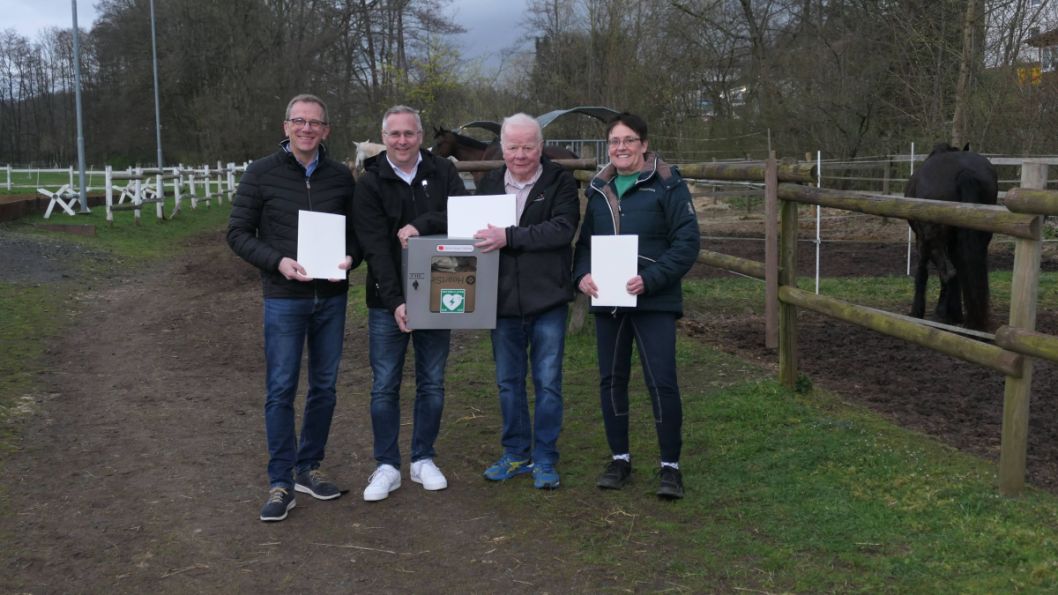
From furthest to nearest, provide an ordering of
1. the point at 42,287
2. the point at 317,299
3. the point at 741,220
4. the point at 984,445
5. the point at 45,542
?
the point at 741,220 → the point at 42,287 → the point at 984,445 → the point at 317,299 → the point at 45,542

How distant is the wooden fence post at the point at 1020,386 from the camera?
157 inches

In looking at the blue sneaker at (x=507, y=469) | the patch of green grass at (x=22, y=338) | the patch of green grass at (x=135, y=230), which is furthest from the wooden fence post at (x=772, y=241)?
the patch of green grass at (x=135, y=230)

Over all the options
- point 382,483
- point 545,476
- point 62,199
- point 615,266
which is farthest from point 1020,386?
point 62,199

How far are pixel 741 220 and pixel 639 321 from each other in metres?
16.7

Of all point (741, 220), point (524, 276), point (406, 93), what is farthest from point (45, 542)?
point (406, 93)

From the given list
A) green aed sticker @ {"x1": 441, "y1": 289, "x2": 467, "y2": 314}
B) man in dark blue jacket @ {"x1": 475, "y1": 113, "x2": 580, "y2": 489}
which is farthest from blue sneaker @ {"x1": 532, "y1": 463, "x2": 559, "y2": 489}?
green aed sticker @ {"x1": 441, "y1": 289, "x2": 467, "y2": 314}

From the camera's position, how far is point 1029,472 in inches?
181

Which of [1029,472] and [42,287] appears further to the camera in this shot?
[42,287]

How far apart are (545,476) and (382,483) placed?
0.75 metres

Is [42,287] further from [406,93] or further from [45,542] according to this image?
[406,93]

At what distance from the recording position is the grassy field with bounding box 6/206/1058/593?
343 cm

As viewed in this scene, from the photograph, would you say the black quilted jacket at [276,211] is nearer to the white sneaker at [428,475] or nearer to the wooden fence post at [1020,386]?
the white sneaker at [428,475]

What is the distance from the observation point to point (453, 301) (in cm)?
430

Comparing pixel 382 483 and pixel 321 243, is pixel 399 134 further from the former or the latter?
pixel 382 483
